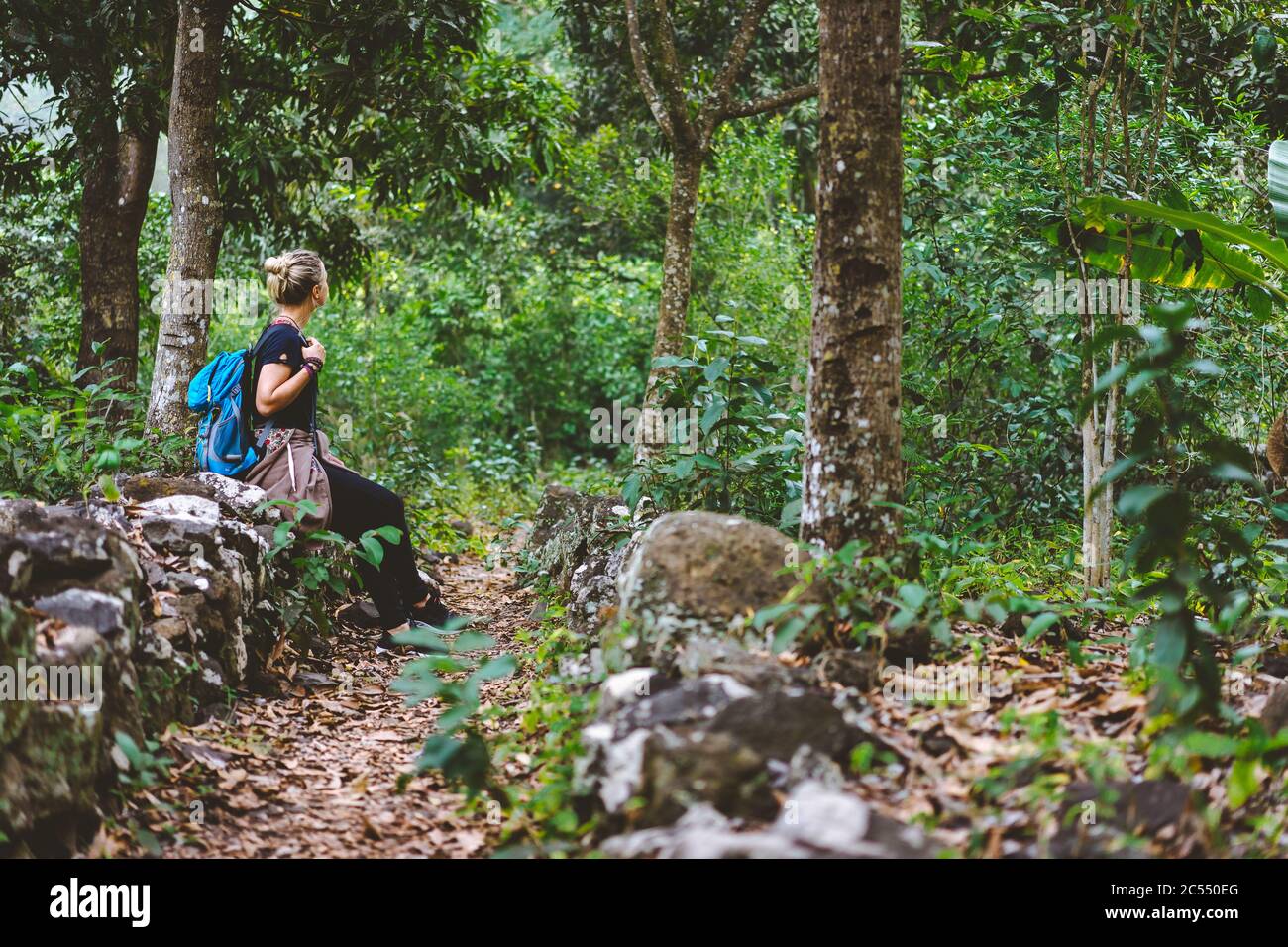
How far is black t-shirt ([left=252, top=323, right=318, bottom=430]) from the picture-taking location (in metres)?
5.54

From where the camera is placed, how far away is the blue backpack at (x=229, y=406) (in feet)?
18.3

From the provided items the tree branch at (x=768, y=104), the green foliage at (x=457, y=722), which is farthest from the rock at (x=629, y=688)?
the tree branch at (x=768, y=104)

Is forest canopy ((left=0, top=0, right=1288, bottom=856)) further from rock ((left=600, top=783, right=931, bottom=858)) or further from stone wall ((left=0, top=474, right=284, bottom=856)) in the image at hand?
stone wall ((left=0, top=474, right=284, bottom=856))

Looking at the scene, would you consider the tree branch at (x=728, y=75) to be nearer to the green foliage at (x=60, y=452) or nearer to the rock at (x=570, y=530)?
the rock at (x=570, y=530)

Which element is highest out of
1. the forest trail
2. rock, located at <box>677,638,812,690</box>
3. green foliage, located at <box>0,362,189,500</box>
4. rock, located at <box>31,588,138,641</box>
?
green foliage, located at <box>0,362,189,500</box>

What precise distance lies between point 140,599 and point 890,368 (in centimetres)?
300

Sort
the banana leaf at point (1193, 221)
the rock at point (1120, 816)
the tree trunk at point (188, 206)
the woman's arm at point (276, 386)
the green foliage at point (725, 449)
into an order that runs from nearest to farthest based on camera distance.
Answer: the rock at point (1120, 816) → the banana leaf at point (1193, 221) → the green foliage at point (725, 449) → the woman's arm at point (276, 386) → the tree trunk at point (188, 206)

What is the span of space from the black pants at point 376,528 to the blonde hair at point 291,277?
913mm

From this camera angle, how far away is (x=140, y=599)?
4059mm

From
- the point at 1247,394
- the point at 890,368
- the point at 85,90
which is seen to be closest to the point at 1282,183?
the point at 1247,394

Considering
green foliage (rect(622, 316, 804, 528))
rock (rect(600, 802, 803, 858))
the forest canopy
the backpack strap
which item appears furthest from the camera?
the backpack strap

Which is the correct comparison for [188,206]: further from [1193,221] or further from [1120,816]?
[1120,816]

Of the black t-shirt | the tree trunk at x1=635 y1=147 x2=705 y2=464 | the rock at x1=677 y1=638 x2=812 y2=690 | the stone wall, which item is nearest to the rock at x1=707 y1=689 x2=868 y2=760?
the rock at x1=677 y1=638 x2=812 y2=690

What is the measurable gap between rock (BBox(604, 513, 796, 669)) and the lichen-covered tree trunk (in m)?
0.29
